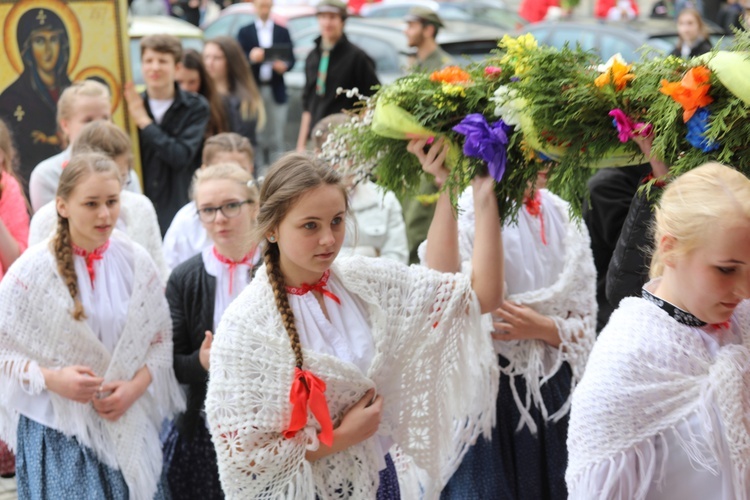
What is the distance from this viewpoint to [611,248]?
4.87 meters

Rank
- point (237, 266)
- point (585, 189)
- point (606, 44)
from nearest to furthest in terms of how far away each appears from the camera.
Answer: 1. point (585, 189)
2. point (237, 266)
3. point (606, 44)

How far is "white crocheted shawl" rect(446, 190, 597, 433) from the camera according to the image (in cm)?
433

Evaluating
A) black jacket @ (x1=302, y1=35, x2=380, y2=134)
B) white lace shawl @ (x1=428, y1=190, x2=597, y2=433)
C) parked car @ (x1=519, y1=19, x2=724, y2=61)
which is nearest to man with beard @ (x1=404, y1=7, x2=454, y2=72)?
black jacket @ (x1=302, y1=35, x2=380, y2=134)

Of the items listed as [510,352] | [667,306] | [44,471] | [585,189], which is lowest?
[44,471]

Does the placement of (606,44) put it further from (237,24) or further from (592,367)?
(592,367)

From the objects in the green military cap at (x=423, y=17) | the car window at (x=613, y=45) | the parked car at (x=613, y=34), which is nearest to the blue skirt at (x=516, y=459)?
the green military cap at (x=423, y=17)

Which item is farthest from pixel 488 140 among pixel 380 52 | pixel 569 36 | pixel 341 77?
pixel 380 52

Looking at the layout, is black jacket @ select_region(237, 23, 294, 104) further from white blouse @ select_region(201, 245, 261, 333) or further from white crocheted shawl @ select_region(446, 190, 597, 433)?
white crocheted shawl @ select_region(446, 190, 597, 433)

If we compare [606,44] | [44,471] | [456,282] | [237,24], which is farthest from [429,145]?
[237,24]

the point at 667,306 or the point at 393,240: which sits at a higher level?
the point at 667,306

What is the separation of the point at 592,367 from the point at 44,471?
2.46m

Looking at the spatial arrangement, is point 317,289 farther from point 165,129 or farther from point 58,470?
point 165,129

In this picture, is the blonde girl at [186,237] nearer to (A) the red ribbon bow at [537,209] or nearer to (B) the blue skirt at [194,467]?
(B) the blue skirt at [194,467]

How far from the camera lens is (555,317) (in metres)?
4.39
